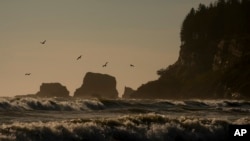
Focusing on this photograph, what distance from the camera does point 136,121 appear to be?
36750 mm

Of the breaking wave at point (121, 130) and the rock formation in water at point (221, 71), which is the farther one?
the rock formation in water at point (221, 71)

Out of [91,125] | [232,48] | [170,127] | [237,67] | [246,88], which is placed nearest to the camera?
[91,125]

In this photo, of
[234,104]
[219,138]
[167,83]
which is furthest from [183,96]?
[219,138]

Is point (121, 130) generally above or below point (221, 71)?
below

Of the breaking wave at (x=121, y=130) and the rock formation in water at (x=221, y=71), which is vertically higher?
the rock formation in water at (x=221, y=71)

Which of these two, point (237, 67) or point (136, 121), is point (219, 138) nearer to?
point (136, 121)

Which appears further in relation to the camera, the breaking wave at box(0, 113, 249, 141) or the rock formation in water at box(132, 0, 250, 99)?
the rock formation in water at box(132, 0, 250, 99)

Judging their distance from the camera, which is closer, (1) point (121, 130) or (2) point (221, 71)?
(1) point (121, 130)

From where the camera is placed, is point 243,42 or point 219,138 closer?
point 219,138

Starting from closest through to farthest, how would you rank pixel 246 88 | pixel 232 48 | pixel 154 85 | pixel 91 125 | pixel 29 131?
pixel 29 131
pixel 91 125
pixel 246 88
pixel 232 48
pixel 154 85

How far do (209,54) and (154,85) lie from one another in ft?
62.9

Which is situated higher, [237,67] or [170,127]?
[237,67]

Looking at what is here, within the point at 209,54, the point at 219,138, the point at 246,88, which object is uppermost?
the point at 209,54

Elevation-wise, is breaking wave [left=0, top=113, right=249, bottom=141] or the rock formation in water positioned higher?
the rock formation in water
